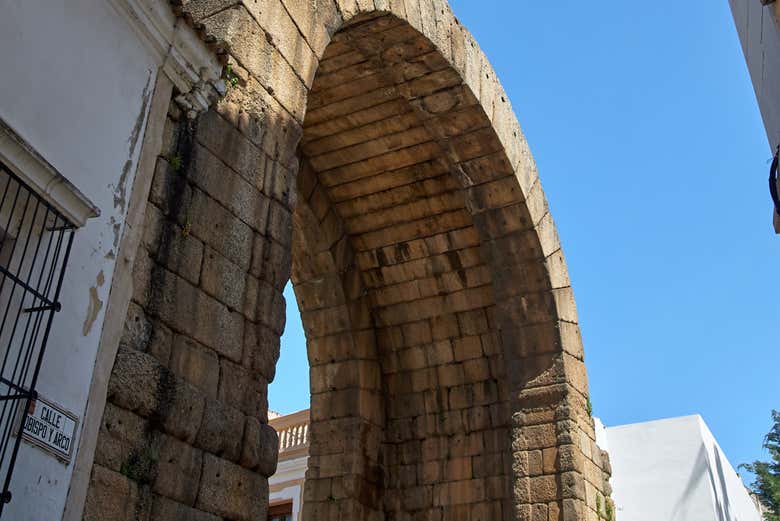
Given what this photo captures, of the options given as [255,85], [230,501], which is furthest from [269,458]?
[255,85]

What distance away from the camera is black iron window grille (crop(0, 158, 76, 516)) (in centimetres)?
286

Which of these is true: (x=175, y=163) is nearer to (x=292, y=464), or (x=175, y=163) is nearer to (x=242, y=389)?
(x=242, y=389)

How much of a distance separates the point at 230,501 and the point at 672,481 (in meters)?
11.4

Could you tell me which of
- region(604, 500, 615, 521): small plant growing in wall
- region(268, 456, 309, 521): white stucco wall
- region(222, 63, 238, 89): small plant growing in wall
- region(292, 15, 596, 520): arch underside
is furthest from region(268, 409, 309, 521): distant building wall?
region(222, 63, 238, 89): small plant growing in wall

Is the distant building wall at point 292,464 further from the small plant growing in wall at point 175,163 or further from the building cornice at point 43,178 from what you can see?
the building cornice at point 43,178

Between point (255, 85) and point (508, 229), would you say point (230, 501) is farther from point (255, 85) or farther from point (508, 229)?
point (508, 229)

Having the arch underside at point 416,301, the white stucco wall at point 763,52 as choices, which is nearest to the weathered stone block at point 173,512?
the white stucco wall at point 763,52

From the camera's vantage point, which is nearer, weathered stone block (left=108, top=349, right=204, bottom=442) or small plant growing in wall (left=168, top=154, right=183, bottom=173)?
weathered stone block (left=108, top=349, right=204, bottom=442)

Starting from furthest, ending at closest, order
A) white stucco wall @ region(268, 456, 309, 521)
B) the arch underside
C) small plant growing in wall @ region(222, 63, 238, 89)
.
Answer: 1. white stucco wall @ region(268, 456, 309, 521)
2. the arch underside
3. small plant growing in wall @ region(222, 63, 238, 89)

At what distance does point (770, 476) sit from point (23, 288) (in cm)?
1945

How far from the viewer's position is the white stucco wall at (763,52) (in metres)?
4.90

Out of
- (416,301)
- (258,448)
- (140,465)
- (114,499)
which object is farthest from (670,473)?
(114,499)

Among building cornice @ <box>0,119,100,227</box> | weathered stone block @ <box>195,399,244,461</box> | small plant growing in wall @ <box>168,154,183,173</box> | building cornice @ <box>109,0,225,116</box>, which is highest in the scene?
building cornice @ <box>109,0,225,116</box>

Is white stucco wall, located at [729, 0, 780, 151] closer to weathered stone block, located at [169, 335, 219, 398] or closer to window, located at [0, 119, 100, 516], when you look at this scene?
weathered stone block, located at [169, 335, 219, 398]
